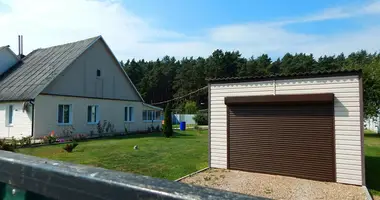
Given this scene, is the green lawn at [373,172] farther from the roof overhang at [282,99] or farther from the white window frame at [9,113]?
the white window frame at [9,113]

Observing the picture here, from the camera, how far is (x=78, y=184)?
106 cm

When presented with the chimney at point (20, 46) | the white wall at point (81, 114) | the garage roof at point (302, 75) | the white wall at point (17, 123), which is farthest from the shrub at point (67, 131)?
the garage roof at point (302, 75)

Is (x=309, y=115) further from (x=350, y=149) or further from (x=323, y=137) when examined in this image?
(x=350, y=149)

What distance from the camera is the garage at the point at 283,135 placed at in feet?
27.7

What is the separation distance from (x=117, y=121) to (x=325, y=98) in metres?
19.3

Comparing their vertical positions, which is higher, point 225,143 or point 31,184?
point 31,184

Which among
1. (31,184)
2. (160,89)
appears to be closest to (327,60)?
(160,89)

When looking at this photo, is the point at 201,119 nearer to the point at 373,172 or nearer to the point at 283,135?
the point at 373,172

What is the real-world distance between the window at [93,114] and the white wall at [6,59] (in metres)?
8.12

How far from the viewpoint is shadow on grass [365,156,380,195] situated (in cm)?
792

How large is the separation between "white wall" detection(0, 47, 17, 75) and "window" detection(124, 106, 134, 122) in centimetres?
1009

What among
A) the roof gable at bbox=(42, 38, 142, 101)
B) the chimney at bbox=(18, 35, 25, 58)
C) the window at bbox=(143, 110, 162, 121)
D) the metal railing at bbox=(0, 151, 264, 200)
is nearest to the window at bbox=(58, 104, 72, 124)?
the roof gable at bbox=(42, 38, 142, 101)

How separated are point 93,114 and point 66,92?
3.05 metres

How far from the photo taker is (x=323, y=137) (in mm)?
8453
